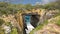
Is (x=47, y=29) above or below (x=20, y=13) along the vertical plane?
above

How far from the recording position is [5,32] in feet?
55.5

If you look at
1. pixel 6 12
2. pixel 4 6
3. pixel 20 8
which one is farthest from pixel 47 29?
pixel 20 8

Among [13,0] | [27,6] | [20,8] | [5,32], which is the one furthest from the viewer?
[27,6]

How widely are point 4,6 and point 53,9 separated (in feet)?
22.1

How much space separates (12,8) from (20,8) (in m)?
2.06

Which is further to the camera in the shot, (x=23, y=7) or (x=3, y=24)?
(x=23, y=7)

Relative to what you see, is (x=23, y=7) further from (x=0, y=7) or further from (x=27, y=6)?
(x=0, y=7)

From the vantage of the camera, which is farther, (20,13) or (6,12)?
(20,13)

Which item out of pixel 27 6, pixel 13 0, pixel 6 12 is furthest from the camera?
pixel 27 6

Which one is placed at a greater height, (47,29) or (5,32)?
(47,29)

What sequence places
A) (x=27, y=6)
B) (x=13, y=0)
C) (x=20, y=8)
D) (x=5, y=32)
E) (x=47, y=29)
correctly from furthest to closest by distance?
1. (x=27, y=6)
2. (x=20, y=8)
3. (x=13, y=0)
4. (x=5, y=32)
5. (x=47, y=29)

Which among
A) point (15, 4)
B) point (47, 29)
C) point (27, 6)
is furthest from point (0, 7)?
point (47, 29)

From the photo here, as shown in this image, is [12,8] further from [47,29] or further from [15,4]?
[47,29]

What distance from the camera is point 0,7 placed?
78.9ft
